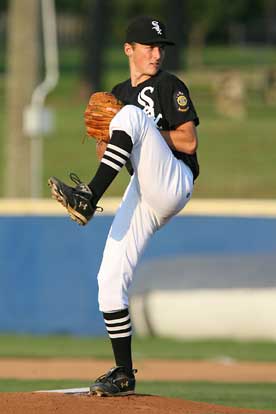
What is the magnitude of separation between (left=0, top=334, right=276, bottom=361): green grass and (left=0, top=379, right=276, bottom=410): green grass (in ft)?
6.81

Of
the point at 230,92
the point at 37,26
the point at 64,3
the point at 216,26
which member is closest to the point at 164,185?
the point at 37,26

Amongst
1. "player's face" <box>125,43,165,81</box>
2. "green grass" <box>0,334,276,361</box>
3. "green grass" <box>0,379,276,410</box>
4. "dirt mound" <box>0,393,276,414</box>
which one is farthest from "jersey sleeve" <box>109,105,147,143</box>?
"green grass" <box>0,334,276,361</box>

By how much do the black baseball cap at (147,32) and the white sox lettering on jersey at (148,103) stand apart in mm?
255

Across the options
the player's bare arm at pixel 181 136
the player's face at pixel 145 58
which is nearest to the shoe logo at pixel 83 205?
the player's bare arm at pixel 181 136

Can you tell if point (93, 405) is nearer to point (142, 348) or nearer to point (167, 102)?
point (167, 102)

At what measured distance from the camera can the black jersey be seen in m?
7.18

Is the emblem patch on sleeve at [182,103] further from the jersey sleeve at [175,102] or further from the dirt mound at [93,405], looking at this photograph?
the dirt mound at [93,405]

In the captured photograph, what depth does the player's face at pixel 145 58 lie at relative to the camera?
7.26 meters

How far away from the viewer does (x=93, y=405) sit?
674cm

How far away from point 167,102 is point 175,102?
0.06 metres

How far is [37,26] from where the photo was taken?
21047mm

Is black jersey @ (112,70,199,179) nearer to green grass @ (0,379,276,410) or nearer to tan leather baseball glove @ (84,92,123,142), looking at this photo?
tan leather baseball glove @ (84,92,123,142)

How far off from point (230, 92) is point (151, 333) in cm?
1683

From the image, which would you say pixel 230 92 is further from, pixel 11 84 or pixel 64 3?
pixel 64 3
